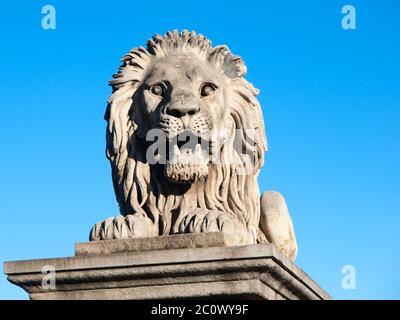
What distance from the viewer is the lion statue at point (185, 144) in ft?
38.4

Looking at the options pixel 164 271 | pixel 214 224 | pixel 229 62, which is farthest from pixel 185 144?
pixel 164 271

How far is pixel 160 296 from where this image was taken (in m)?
10.8

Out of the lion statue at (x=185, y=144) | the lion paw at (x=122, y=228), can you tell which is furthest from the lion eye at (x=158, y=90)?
the lion paw at (x=122, y=228)

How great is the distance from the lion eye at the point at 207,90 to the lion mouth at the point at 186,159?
1.69 ft

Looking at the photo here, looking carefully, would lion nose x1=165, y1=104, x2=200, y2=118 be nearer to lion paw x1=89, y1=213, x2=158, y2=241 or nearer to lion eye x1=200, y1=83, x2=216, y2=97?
lion eye x1=200, y1=83, x2=216, y2=97

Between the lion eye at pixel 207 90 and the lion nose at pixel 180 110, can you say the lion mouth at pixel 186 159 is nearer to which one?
the lion nose at pixel 180 110

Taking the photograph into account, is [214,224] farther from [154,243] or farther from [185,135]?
[185,135]

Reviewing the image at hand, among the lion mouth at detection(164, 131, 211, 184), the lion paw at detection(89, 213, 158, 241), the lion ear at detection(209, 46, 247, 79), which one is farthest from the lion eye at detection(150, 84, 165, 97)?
the lion paw at detection(89, 213, 158, 241)

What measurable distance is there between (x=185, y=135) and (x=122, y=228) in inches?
42.3

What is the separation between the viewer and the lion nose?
11.8 m

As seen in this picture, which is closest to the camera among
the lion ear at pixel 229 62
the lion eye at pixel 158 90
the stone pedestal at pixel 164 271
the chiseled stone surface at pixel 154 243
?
the stone pedestal at pixel 164 271

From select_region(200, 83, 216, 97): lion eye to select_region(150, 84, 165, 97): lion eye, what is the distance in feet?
1.22

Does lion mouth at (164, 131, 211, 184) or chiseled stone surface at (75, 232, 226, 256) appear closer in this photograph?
chiseled stone surface at (75, 232, 226, 256)
